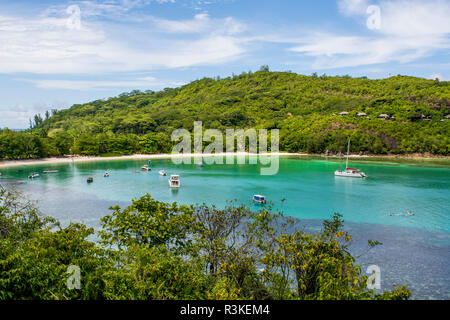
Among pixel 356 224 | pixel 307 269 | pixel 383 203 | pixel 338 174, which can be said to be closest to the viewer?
pixel 307 269

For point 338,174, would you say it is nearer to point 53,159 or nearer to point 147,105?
point 53,159

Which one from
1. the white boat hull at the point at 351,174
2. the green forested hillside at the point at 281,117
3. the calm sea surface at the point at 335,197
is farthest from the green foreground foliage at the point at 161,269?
the green forested hillside at the point at 281,117

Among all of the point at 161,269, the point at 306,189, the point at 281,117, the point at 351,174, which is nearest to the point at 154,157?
the point at 351,174

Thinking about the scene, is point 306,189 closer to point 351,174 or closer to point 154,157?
point 351,174

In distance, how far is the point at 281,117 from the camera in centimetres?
10931

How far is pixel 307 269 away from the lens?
31.2ft

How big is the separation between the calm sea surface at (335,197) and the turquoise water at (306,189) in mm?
91

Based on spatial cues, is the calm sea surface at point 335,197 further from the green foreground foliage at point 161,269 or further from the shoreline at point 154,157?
the green foreground foliage at point 161,269

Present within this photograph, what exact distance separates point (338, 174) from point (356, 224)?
81.1 feet

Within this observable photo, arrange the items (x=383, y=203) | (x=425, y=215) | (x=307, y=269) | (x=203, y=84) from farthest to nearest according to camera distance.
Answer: (x=203, y=84) → (x=383, y=203) → (x=425, y=215) → (x=307, y=269)

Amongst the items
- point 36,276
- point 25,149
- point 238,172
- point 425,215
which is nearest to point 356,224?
point 425,215

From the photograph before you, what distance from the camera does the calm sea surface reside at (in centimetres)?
1795

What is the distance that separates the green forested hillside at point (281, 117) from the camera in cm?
7494

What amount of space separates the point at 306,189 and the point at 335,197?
14.9 feet
